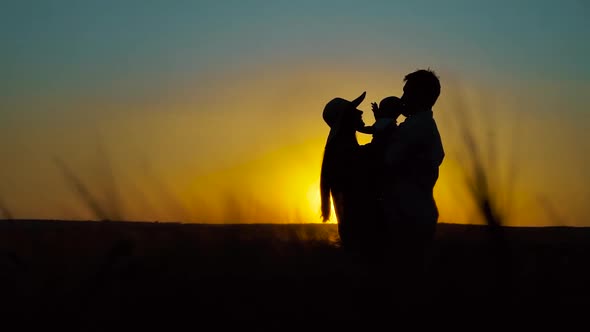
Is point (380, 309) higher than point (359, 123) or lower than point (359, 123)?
lower

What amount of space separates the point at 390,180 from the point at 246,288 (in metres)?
1.48

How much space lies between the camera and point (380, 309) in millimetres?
5715

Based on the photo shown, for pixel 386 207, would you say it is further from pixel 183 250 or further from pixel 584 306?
pixel 183 250

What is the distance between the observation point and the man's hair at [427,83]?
231 inches


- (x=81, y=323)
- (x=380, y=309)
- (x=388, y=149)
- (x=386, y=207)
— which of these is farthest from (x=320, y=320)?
(x=81, y=323)

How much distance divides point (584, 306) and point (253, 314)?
257 cm

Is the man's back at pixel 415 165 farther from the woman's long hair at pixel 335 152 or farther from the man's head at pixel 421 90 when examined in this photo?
the woman's long hair at pixel 335 152

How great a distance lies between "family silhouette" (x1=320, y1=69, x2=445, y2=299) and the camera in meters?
5.78

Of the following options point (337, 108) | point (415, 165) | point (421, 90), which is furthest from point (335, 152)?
point (421, 90)

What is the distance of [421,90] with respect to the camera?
19.2ft

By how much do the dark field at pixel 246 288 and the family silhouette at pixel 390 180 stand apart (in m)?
0.24

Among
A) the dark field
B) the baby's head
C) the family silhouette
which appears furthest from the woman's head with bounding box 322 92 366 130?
the dark field

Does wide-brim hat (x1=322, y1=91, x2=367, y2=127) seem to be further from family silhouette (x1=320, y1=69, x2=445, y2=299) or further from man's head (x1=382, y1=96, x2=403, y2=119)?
man's head (x1=382, y1=96, x2=403, y2=119)

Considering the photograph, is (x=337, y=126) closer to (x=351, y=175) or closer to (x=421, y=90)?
(x=351, y=175)
